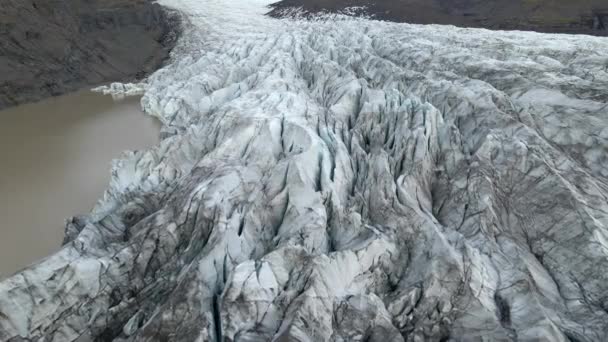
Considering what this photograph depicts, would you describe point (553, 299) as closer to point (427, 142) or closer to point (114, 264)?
point (427, 142)

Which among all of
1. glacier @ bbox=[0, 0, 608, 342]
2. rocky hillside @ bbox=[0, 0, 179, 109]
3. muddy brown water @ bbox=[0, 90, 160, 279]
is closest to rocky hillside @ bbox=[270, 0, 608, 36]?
rocky hillside @ bbox=[0, 0, 179, 109]

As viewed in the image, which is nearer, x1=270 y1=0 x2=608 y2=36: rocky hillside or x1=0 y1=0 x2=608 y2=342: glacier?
x1=0 y1=0 x2=608 y2=342: glacier

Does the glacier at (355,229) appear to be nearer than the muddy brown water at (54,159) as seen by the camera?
Yes

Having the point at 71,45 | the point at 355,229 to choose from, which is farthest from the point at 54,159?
the point at 71,45

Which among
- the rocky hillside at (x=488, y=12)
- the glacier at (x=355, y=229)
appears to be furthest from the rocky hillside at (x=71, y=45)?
the glacier at (x=355, y=229)

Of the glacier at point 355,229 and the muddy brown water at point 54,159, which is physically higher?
the glacier at point 355,229

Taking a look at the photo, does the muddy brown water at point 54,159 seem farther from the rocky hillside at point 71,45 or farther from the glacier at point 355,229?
the glacier at point 355,229

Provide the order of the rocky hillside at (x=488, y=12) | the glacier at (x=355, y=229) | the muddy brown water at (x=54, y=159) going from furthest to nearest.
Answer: the rocky hillside at (x=488, y=12)
the muddy brown water at (x=54, y=159)
the glacier at (x=355, y=229)

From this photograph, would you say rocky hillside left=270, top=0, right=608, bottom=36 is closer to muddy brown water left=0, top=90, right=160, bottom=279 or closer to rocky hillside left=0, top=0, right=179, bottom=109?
rocky hillside left=0, top=0, right=179, bottom=109
